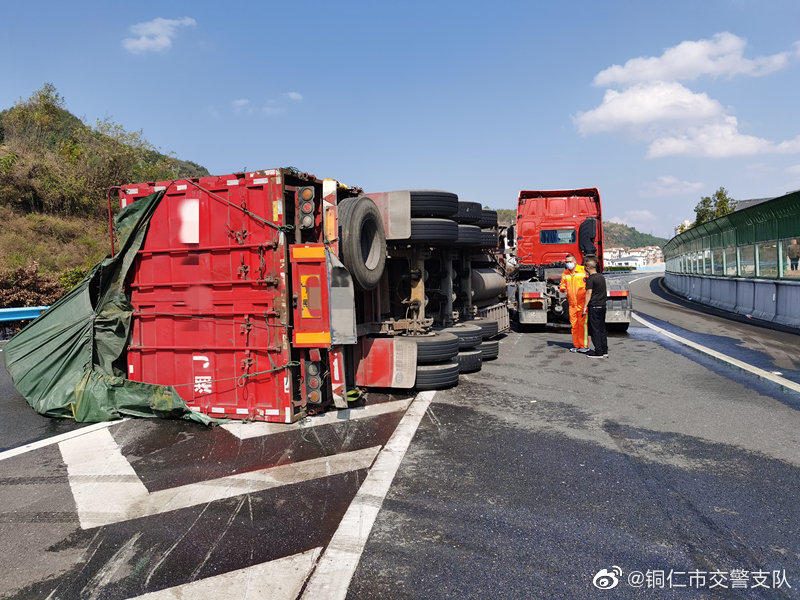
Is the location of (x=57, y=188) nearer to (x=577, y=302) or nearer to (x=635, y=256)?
(x=577, y=302)

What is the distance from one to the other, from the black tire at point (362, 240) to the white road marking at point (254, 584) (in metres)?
3.38

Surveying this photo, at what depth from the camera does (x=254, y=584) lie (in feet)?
8.70

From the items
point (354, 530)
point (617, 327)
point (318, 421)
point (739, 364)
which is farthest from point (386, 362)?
point (617, 327)

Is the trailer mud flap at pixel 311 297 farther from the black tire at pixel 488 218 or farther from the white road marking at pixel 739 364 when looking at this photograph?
the white road marking at pixel 739 364

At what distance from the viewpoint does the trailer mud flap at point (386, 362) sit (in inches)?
253

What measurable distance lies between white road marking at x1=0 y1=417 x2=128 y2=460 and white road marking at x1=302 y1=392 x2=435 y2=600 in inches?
128

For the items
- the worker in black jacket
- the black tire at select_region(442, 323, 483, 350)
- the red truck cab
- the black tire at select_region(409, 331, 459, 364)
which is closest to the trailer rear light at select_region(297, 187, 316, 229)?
the black tire at select_region(409, 331, 459, 364)

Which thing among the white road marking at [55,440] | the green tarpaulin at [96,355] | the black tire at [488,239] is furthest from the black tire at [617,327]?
the white road marking at [55,440]

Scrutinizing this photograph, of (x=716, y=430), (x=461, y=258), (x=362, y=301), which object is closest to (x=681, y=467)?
(x=716, y=430)

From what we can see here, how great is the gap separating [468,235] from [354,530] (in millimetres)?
5913


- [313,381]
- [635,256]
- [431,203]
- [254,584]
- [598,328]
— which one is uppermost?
[635,256]

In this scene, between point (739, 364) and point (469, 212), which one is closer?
point (739, 364)

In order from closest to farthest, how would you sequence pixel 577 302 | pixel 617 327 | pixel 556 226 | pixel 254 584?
pixel 254 584, pixel 577 302, pixel 617 327, pixel 556 226

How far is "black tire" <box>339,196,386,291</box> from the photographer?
18.5ft
